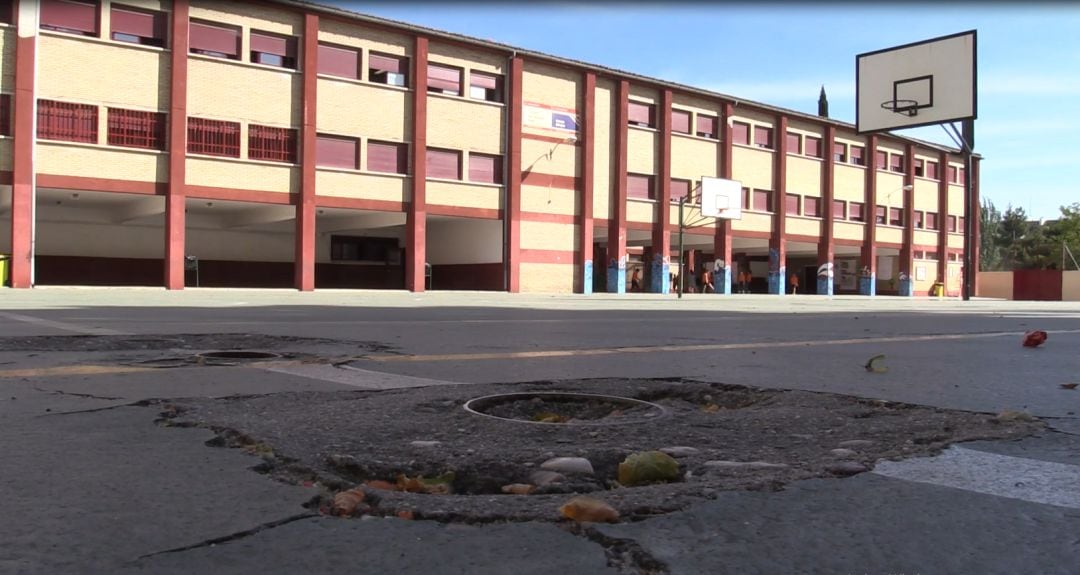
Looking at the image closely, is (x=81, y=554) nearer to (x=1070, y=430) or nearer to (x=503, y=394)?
(x=503, y=394)

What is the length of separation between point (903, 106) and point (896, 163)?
2383 centimetres

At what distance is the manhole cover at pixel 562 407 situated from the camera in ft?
12.5

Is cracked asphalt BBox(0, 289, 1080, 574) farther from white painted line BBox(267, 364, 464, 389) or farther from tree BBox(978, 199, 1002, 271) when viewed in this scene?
tree BBox(978, 199, 1002, 271)

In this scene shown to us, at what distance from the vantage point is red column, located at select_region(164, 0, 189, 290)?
26781mm

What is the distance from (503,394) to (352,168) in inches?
1085

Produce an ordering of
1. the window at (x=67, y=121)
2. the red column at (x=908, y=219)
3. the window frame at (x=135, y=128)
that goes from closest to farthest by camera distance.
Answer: the window at (x=67, y=121) → the window frame at (x=135, y=128) → the red column at (x=908, y=219)

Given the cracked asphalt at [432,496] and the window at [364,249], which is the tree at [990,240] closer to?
the window at [364,249]

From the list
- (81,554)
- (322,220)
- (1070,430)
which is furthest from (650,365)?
(322,220)

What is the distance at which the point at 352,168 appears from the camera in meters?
30.4

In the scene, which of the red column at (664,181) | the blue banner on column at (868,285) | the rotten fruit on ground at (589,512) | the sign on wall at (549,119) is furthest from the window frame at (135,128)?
the blue banner on column at (868,285)

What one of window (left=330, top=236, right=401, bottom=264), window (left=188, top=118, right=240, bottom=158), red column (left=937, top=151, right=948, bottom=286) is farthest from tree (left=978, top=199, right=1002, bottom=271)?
window (left=188, top=118, right=240, bottom=158)

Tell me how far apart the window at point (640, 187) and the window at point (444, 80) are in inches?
367

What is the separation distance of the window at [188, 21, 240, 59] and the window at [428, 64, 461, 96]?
23.9 feet

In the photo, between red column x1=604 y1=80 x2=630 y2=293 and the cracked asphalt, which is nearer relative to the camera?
the cracked asphalt
